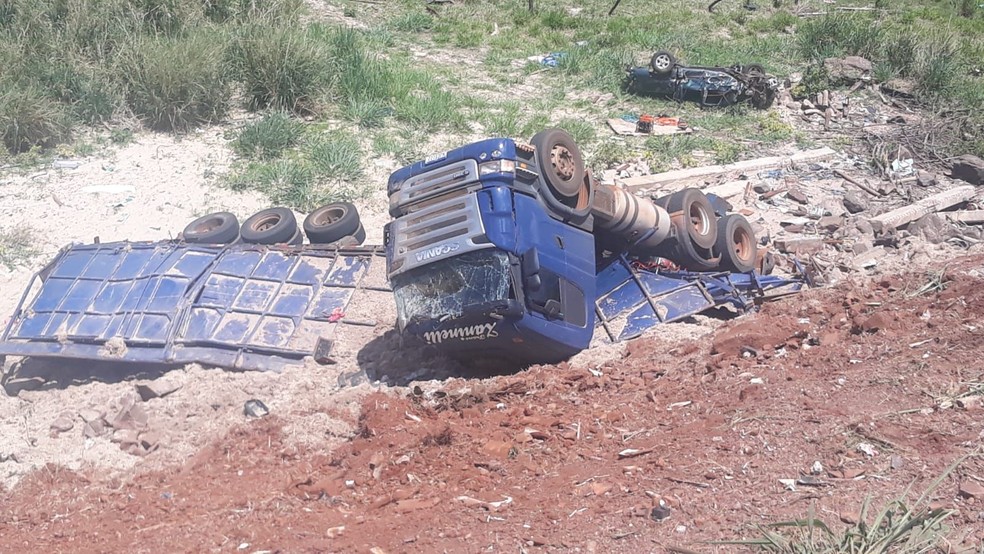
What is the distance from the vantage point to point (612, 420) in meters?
5.19

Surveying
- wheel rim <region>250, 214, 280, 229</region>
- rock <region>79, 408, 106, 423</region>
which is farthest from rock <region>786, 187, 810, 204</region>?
rock <region>79, 408, 106, 423</region>

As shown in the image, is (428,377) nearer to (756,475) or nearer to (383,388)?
(383,388)

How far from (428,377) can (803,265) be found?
12.5 ft

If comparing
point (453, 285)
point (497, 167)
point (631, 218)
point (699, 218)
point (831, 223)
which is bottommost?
point (831, 223)

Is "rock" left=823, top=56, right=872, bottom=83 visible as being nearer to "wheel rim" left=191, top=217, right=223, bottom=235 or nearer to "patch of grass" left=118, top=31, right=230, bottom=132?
"patch of grass" left=118, top=31, right=230, bottom=132

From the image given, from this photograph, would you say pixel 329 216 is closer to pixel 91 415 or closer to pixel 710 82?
pixel 91 415

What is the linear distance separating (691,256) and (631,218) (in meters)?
0.77

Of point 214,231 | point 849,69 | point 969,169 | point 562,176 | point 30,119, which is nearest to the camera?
point 562,176

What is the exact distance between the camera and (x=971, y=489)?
3.63 meters

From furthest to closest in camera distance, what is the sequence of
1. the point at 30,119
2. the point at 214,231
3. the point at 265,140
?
the point at 265,140
the point at 30,119
the point at 214,231

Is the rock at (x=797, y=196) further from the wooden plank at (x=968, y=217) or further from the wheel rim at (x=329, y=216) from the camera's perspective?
the wheel rim at (x=329, y=216)

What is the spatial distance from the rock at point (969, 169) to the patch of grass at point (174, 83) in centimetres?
944

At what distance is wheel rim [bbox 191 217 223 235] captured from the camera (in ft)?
27.8

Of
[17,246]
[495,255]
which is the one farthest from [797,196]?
[17,246]
